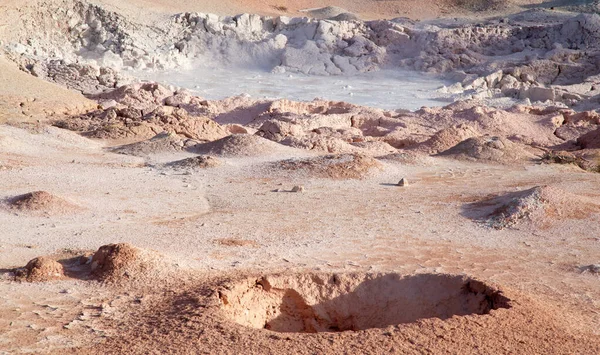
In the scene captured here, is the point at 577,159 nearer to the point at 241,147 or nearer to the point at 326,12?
the point at 241,147

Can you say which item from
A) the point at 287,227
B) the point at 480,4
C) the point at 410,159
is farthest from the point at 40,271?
the point at 480,4

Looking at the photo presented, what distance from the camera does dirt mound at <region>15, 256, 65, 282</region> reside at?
4.00 metres

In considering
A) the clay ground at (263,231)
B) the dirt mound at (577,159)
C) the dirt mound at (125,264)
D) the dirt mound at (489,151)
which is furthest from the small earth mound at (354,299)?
the dirt mound at (577,159)

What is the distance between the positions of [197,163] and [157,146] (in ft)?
3.97

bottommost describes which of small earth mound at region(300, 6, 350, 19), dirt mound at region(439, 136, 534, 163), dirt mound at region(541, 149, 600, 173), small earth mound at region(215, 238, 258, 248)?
dirt mound at region(541, 149, 600, 173)

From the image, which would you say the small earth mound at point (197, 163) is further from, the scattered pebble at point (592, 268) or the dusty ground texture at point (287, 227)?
the scattered pebble at point (592, 268)

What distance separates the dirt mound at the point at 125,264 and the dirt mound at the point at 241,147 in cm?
391

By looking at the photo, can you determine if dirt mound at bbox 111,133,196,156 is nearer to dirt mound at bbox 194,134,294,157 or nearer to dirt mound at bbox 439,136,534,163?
dirt mound at bbox 194,134,294,157

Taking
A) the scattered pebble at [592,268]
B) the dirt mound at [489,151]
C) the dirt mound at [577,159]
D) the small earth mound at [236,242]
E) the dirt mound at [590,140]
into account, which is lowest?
the dirt mound at [590,140]

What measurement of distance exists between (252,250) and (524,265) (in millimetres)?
1699

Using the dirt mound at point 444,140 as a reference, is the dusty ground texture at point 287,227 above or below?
above

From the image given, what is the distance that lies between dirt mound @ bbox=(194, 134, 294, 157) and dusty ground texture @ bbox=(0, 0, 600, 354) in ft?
0.08

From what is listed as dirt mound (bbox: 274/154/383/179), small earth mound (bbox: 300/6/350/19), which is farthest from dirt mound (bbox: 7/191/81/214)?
small earth mound (bbox: 300/6/350/19)

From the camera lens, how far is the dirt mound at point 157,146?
332 inches
